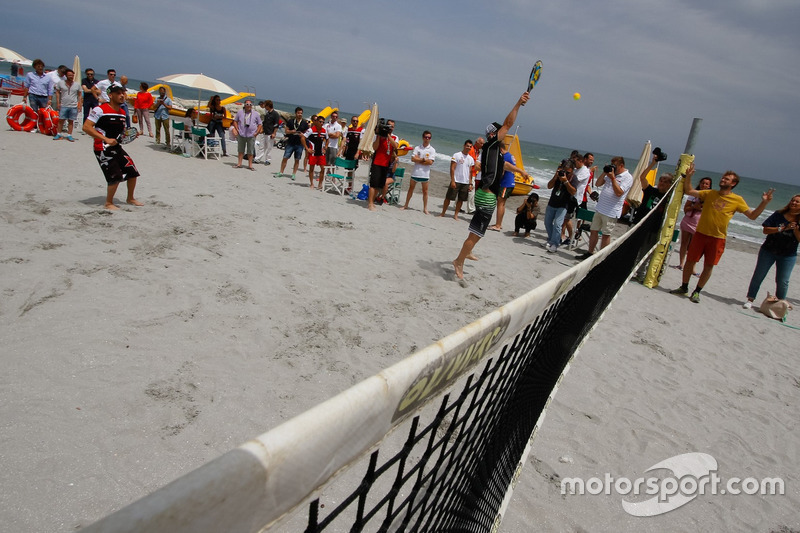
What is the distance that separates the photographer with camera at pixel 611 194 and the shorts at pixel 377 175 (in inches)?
167

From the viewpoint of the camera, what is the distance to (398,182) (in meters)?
11.2

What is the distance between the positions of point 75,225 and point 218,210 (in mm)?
2182

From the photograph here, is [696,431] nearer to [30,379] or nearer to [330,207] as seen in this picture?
[30,379]

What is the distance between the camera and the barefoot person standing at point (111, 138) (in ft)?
20.6

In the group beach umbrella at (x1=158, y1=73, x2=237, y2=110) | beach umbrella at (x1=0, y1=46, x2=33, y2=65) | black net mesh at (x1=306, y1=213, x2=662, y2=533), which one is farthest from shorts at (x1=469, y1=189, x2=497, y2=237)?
beach umbrella at (x1=0, y1=46, x2=33, y2=65)

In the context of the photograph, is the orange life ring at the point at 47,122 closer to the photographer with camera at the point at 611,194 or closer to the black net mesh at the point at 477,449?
the photographer with camera at the point at 611,194

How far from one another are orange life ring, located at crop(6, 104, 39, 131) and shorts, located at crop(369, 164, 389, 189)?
32.6 feet

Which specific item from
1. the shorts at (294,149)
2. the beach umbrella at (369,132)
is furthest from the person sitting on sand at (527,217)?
the shorts at (294,149)

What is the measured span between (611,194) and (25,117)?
49.1 feet

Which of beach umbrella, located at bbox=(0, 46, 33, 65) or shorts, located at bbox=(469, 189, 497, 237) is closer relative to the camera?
shorts, located at bbox=(469, 189, 497, 237)

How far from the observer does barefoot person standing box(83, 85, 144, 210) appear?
6.29 metres

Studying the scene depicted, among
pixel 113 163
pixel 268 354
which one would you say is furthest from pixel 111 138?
pixel 268 354

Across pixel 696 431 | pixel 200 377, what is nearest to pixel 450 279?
pixel 696 431

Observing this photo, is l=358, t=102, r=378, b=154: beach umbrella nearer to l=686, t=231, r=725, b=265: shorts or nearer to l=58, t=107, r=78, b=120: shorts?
l=58, t=107, r=78, b=120: shorts
